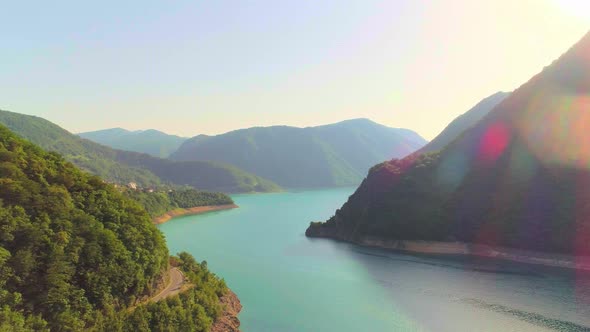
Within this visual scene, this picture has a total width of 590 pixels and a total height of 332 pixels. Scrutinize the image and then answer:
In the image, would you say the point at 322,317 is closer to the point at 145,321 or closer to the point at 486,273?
the point at 145,321

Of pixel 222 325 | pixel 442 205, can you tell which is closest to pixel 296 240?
pixel 442 205

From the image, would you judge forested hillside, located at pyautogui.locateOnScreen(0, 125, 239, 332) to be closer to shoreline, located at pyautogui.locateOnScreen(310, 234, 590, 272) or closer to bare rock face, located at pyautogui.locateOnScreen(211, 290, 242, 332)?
bare rock face, located at pyautogui.locateOnScreen(211, 290, 242, 332)

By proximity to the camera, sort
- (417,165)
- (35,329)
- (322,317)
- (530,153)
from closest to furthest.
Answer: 1. (35,329)
2. (322,317)
3. (530,153)
4. (417,165)

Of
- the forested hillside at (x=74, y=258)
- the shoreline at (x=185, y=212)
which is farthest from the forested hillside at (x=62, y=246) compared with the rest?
the shoreline at (x=185, y=212)

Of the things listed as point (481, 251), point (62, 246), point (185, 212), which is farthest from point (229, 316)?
point (185, 212)

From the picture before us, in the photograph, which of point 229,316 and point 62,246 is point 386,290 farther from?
point 62,246

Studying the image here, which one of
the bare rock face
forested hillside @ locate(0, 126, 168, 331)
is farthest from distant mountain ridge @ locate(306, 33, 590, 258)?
forested hillside @ locate(0, 126, 168, 331)
